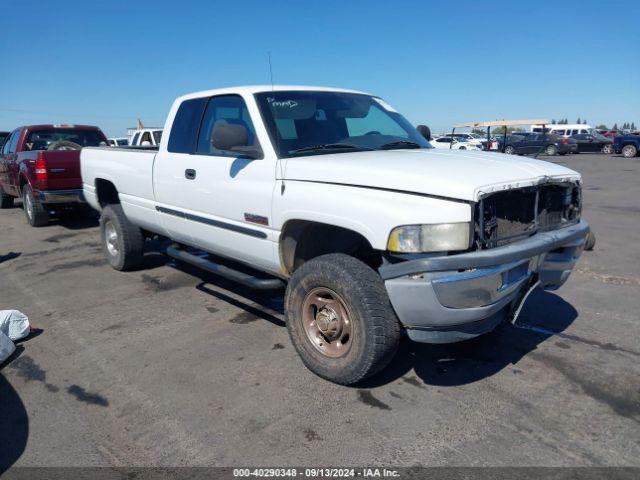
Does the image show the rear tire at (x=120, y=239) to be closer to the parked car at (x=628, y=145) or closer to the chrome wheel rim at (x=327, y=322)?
the chrome wheel rim at (x=327, y=322)

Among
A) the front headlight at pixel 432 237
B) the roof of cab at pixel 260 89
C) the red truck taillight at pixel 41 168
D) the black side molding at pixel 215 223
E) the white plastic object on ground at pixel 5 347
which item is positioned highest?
the roof of cab at pixel 260 89

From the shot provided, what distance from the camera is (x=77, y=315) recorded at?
4887mm

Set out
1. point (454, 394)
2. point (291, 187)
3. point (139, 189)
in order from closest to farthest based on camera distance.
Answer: point (454, 394) < point (291, 187) < point (139, 189)

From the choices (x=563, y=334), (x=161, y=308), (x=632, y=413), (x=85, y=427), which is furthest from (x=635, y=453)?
(x=161, y=308)

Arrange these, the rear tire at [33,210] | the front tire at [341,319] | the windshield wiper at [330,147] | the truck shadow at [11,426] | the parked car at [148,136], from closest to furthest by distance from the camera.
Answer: the truck shadow at [11,426] < the front tire at [341,319] < the windshield wiper at [330,147] < the rear tire at [33,210] < the parked car at [148,136]

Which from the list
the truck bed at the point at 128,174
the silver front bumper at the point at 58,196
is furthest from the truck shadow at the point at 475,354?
the silver front bumper at the point at 58,196

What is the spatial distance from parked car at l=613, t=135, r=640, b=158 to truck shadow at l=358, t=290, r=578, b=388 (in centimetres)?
2842

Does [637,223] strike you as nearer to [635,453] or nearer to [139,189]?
[635,453]

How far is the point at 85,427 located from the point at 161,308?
2.07 m

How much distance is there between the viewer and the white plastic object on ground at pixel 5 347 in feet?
12.7

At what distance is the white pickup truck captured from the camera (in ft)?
9.43

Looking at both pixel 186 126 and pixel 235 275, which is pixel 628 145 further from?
pixel 235 275

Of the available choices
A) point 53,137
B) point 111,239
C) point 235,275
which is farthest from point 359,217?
point 53,137

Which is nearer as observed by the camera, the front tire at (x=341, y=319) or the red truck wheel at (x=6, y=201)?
the front tire at (x=341, y=319)
